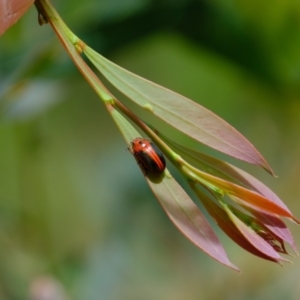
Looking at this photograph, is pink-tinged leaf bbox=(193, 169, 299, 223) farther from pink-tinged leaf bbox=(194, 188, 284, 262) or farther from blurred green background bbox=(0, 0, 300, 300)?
blurred green background bbox=(0, 0, 300, 300)

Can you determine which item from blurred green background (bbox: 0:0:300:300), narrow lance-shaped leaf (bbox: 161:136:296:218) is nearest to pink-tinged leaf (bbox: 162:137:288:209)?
narrow lance-shaped leaf (bbox: 161:136:296:218)

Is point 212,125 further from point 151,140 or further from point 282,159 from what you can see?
point 282,159

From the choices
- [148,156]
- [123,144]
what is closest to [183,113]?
[148,156]

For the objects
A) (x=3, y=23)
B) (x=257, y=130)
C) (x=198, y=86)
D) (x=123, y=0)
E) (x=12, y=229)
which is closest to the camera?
(x=3, y=23)

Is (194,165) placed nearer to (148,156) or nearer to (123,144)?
(148,156)

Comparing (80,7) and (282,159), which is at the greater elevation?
(80,7)

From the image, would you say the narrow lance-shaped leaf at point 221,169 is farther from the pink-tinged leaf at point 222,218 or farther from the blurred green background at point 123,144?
the blurred green background at point 123,144

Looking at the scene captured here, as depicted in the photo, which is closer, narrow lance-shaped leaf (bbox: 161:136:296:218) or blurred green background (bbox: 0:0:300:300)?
narrow lance-shaped leaf (bbox: 161:136:296:218)

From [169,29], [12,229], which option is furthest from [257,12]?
[12,229]
